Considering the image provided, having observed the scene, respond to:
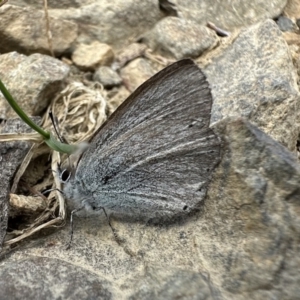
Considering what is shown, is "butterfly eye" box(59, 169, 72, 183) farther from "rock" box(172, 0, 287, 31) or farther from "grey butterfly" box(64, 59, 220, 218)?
"rock" box(172, 0, 287, 31)

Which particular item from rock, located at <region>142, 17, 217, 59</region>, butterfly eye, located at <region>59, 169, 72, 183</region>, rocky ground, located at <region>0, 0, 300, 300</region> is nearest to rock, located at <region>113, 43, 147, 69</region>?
rocky ground, located at <region>0, 0, 300, 300</region>

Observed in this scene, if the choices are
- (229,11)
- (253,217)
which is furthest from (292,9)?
(253,217)

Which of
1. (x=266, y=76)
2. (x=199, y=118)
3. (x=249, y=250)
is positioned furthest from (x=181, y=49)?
(x=249, y=250)

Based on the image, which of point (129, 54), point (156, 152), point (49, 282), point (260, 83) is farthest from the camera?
point (129, 54)

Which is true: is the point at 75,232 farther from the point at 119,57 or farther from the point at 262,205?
the point at 119,57

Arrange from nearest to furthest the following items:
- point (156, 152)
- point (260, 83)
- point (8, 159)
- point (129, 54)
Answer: point (156, 152) → point (8, 159) → point (260, 83) → point (129, 54)

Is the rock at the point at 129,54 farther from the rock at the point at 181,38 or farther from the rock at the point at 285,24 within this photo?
the rock at the point at 285,24

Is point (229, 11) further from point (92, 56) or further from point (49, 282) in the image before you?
point (49, 282)

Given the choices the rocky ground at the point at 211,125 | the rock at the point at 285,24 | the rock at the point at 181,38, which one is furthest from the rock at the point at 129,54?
the rock at the point at 285,24
